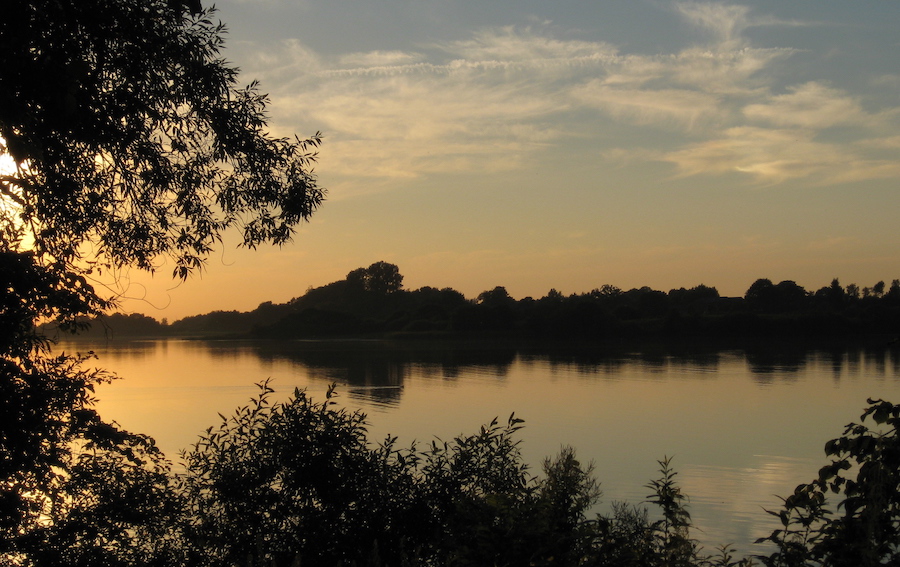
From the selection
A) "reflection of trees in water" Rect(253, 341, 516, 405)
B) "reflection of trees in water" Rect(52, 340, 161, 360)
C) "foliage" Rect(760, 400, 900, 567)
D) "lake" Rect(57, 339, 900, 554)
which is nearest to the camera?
"foliage" Rect(760, 400, 900, 567)

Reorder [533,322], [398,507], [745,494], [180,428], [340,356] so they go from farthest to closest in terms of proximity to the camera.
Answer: [533,322], [340,356], [180,428], [745,494], [398,507]

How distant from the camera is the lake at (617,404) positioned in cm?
2075

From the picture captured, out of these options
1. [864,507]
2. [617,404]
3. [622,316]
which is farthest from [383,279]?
[864,507]

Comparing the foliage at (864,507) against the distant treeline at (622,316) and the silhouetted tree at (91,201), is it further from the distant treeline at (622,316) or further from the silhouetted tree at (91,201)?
the distant treeline at (622,316)

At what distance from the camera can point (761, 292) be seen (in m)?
112

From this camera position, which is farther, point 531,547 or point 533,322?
point 533,322

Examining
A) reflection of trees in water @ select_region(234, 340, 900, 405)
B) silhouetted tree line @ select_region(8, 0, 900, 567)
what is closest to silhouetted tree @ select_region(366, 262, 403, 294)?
reflection of trees in water @ select_region(234, 340, 900, 405)

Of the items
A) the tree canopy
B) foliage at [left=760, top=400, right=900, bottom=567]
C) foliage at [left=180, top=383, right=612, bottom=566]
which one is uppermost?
the tree canopy

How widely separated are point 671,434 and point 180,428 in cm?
1698

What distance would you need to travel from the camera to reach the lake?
20.8 m

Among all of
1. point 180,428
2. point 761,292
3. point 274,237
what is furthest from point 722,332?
point 274,237

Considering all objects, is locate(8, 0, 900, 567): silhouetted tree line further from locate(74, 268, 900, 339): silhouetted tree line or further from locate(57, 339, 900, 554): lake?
locate(74, 268, 900, 339): silhouetted tree line

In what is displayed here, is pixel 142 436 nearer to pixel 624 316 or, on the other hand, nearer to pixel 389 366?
pixel 389 366

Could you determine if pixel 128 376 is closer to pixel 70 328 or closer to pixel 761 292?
pixel 70 328
